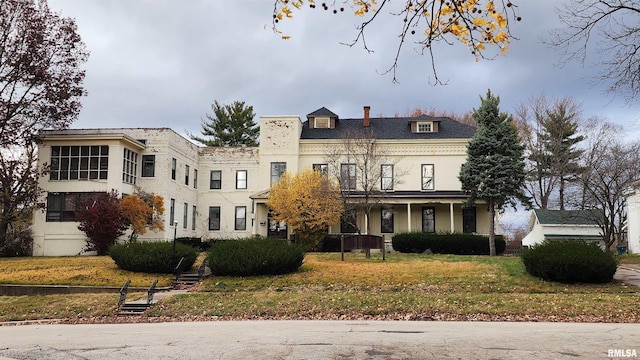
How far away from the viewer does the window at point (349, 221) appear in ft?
118

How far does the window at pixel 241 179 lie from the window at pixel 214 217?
96.1 inches

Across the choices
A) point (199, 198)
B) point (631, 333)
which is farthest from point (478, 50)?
point (199, 198)

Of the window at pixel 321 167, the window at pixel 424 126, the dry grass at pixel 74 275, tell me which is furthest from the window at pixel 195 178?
the window at pixel 424 126

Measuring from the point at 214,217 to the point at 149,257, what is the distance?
63.3 feet

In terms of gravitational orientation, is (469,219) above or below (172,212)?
below

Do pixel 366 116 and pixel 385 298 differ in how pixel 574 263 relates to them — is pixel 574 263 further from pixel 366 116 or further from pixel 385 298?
pixel 366 116

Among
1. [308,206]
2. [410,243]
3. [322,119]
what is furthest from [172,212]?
[410,243]

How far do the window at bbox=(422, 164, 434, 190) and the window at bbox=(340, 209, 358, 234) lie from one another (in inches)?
236

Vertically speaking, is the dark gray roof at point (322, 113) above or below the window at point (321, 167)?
above

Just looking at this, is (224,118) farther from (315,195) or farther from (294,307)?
(294,307)

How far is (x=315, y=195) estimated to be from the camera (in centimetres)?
3381

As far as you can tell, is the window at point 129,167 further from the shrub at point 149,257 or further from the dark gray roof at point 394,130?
the dark gray roof at point 394,130

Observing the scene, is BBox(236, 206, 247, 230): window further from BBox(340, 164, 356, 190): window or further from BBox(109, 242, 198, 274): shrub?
BBox(109, 242, 198, 274): shrub

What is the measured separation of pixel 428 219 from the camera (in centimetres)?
4006
